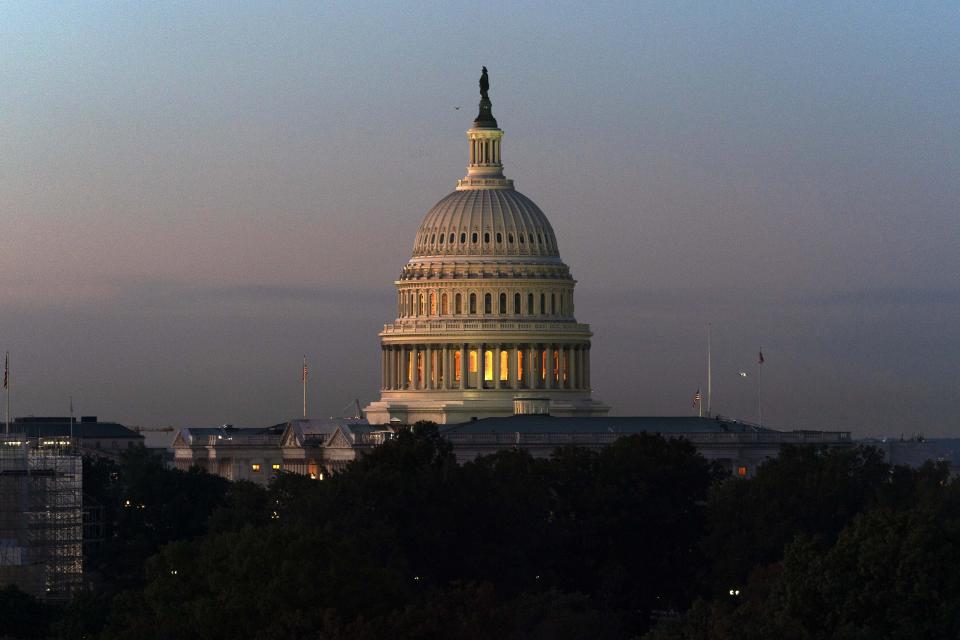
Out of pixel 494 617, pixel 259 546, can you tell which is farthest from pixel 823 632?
pixel 259 546

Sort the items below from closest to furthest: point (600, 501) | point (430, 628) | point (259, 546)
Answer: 1. point (430, 628)
2. point (259, 546)
3. point (600, 501)

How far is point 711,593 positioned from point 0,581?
1371 inches

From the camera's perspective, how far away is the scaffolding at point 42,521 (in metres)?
163

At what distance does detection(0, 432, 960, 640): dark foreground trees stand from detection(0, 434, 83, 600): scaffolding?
3423 mm

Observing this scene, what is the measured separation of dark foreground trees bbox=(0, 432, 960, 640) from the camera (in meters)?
120

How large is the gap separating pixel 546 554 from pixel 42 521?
2274 cm

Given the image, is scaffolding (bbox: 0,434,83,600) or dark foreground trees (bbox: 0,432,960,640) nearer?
dark foreground trees (bbox: 0,432,960,640)

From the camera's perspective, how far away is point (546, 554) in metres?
168

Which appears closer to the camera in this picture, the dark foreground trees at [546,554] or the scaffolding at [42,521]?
the dark foreground trees at [546,554]

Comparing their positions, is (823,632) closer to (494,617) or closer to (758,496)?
(494,617)

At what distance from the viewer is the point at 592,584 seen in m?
170

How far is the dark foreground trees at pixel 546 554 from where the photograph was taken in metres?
120

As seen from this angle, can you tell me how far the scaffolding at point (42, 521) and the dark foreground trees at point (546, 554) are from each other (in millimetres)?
3423

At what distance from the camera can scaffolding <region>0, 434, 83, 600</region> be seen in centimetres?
16338
